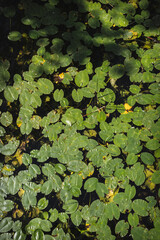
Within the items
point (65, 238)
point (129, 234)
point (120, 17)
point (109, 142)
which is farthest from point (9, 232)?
point (120, 17)

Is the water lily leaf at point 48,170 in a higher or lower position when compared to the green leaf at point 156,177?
lower

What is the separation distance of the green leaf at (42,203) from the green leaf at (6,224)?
210mm

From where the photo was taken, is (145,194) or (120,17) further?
(120,17)

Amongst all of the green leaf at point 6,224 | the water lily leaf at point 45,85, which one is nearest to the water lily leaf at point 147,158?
the water lily leaf at point 45,85

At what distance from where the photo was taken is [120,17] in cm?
208

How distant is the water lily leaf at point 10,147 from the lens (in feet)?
5.41

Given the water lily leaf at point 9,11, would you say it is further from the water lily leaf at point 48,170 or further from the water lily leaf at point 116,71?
the water lily leaf at point 48,170

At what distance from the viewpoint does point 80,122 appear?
1.70 meters

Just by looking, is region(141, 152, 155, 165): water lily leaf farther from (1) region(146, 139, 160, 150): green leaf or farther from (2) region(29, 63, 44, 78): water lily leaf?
(2) region(29, 63, 44, 78): water lily leaf

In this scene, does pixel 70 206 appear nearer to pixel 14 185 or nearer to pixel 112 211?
pixel 112 211

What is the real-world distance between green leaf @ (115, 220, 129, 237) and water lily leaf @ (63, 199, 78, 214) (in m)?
0.31

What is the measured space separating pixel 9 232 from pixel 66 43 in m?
1.63

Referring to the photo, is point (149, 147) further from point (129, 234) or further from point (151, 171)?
point (129, 234)

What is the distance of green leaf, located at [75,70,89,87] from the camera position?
182 centimetres
